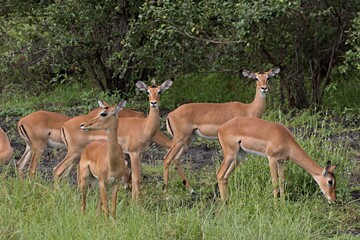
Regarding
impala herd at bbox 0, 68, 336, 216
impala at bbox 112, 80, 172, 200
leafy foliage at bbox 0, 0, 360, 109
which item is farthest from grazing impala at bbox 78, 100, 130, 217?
leafy foliage at bbox 0, 0, 360, 109

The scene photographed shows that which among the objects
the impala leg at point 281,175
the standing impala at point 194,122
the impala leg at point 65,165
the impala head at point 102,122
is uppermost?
the impala head at point 102,122

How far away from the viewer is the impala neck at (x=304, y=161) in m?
7.47

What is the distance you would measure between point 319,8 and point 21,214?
566cm

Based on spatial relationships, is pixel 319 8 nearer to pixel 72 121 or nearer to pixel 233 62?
pixel 233 62

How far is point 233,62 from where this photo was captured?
11.9 m

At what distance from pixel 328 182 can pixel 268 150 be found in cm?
62

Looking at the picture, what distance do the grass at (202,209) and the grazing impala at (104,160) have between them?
5.2 inches

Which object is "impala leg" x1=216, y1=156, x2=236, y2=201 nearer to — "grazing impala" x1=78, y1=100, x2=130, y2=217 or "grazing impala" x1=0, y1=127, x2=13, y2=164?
"grazing impala" x1=78, y1=100, x2=130, y2=217

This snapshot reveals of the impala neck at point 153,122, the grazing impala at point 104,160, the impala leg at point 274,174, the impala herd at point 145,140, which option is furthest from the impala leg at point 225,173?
the grazing impala at point 104,160

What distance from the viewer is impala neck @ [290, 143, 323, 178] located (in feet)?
24.5

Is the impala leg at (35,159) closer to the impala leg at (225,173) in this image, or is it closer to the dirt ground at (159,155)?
the dirt ground at (159,155)

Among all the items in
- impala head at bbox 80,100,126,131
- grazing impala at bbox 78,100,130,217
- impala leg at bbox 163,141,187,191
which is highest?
impala head at bbox 80,100,126,131

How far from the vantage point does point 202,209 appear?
692cm

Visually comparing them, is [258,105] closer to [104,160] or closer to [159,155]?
[159,155]
